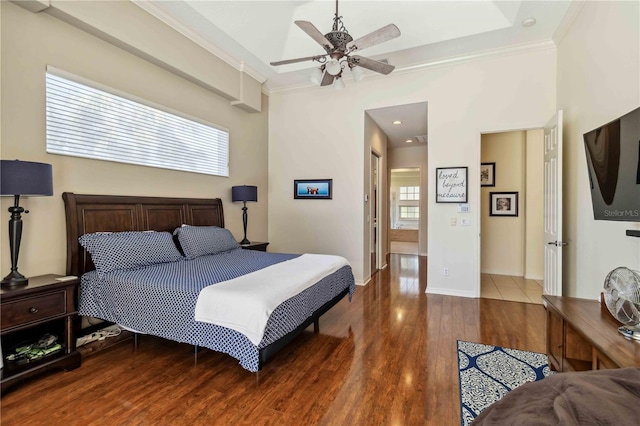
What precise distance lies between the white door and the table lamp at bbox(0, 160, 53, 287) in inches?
183

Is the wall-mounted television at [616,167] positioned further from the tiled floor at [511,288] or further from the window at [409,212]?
the window at [409,212]

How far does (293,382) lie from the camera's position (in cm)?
222

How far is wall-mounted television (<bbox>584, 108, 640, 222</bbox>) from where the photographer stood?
1.80 meters

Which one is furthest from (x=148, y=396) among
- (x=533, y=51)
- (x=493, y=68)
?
(x=533, y=51)

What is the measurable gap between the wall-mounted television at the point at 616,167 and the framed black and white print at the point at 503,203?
136 inches

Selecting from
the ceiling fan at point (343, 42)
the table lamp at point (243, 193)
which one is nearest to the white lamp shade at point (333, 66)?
the ceiling fan at point (343, 42)

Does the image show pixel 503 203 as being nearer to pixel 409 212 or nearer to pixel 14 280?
pixel 409 212

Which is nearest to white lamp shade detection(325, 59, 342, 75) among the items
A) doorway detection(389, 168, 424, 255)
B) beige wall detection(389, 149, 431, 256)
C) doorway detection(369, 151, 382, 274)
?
doorway detection(369, 151, 382, 274)

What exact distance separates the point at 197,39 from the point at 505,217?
219 inches

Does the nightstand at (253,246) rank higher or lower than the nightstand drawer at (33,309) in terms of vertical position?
higher

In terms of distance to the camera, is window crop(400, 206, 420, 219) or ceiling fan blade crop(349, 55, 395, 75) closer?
ceiling fan blade crop(349, 55, 395, 75)

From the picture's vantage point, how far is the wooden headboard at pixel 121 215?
9.11 feet

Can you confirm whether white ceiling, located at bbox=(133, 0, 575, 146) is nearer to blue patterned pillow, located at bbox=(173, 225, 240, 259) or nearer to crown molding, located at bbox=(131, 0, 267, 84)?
crown molding, located at bbox=(131, 0, 267, 84)

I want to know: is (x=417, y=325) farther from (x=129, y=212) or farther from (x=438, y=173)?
(x=129, y=212)
